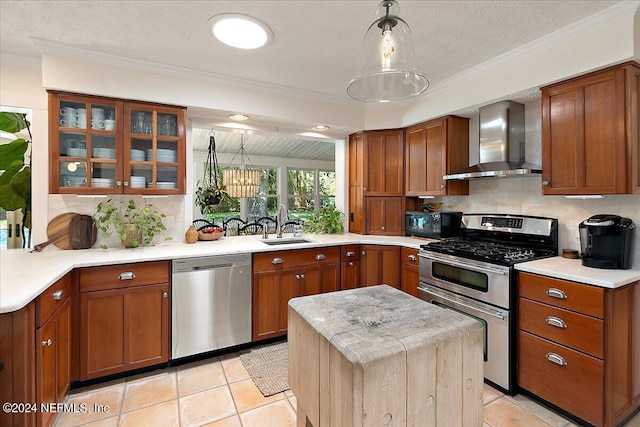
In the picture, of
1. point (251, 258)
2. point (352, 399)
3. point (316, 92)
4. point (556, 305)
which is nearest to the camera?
point (352, 399)

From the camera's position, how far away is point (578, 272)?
1.95 meters

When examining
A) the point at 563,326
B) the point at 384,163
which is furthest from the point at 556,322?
the point at 384,163

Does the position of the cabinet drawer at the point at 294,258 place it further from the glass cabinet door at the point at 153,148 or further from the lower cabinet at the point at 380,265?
the glass cabinet door at the point at 153,148

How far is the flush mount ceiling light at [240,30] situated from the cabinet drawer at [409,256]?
233 cm

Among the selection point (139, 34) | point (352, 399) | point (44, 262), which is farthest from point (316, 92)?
point (352, 399)

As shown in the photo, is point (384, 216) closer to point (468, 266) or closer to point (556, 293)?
point (468, 266)

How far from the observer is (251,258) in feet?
9.28

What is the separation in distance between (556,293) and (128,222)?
11.4 ft

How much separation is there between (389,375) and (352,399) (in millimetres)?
148

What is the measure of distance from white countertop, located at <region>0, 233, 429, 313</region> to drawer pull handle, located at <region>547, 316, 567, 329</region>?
122 cm

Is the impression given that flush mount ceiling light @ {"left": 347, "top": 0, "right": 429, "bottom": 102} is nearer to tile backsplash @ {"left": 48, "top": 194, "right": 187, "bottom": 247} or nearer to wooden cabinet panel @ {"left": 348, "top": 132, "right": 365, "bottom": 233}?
wooden cabinet panel @ {"left": 348, "top": 132, "right": 365, "bottom": 233}

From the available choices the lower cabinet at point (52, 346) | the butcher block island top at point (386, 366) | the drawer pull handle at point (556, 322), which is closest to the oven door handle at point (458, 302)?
the drawer pull handle at point (556, 322)

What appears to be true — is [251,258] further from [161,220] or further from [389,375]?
[389,375]

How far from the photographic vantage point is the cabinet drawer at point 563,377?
5.94 ft
